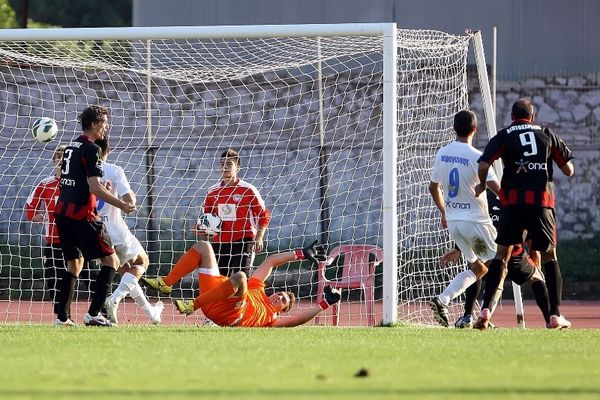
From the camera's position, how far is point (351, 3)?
24.3m

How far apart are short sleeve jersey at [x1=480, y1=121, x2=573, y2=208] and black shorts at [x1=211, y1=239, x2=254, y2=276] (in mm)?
3526

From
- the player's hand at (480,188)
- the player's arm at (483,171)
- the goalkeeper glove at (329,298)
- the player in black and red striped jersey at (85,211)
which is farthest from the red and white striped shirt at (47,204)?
the player's arm at (483,171)

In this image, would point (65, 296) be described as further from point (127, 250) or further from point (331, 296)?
point (331, 296)

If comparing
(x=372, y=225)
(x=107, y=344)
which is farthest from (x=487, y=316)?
(x=372, y=225)

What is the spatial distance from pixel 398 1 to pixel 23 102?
8003 millimetres

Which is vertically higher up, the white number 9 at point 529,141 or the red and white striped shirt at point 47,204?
the white number 9 at point 529,141

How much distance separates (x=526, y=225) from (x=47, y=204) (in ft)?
17.3

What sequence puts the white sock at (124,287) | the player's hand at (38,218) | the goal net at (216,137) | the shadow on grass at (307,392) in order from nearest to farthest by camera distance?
the shadow on grass at (307,392)
the white sock at (124,287)
the player's hand at (38,218)
the goal net at (216,137)

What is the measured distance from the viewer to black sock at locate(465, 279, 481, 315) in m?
12.9

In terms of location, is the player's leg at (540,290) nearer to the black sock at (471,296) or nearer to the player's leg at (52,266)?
the black sock at (471,296)

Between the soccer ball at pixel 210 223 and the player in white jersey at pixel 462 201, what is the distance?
2.67m

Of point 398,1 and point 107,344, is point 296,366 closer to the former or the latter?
point 107,344

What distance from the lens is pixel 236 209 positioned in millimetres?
14430

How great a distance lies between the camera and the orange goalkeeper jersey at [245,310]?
1253cm
